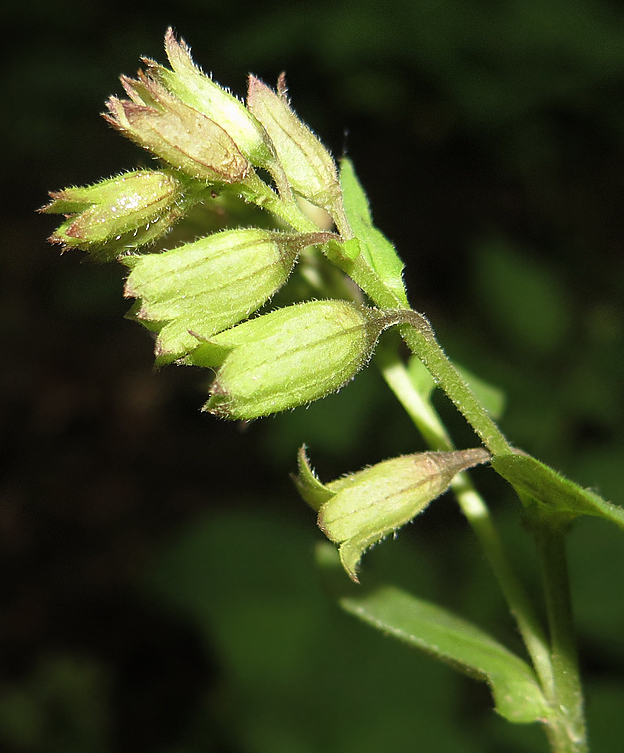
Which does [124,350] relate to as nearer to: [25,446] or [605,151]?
[25,446]

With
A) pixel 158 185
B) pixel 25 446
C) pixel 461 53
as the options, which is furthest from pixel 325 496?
pixel 25 446

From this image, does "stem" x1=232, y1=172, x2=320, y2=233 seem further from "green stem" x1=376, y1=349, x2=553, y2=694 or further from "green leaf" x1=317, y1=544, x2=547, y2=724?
"green leaf" x1=317, y1=544, x2=547, y2=724

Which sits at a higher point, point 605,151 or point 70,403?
point 70,403

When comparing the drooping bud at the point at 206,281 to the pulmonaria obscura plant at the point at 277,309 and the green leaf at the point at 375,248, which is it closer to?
the pulmonaria obscura plant at the point at 277,309

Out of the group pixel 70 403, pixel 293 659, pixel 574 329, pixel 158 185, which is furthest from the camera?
pixel 70 403

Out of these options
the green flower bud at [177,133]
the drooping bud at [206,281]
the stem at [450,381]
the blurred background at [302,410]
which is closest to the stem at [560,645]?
the stem at [450,381]

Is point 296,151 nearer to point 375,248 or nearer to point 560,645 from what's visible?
point 375,248
